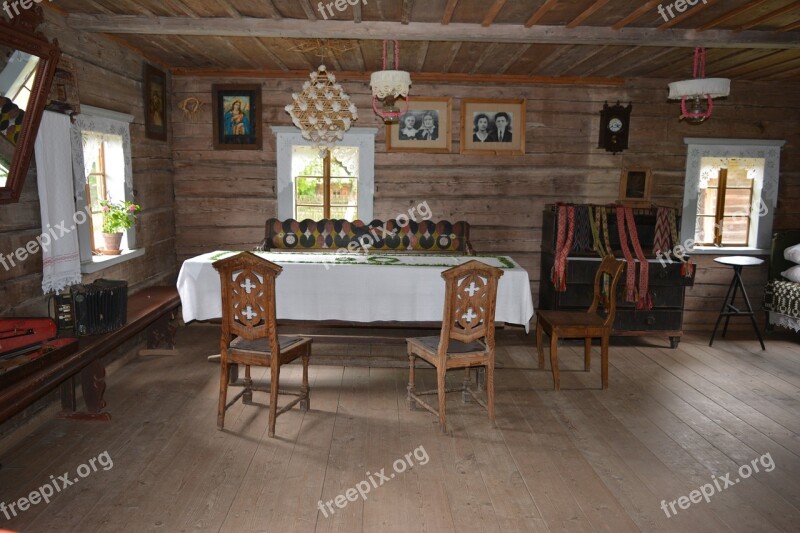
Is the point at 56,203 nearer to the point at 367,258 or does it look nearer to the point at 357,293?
the point at 357,293

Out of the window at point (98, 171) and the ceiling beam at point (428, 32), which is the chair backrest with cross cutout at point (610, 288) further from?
the window at point (98, 171)

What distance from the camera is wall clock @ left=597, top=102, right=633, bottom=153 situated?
23.8 ft

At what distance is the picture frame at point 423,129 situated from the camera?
728 centimetres

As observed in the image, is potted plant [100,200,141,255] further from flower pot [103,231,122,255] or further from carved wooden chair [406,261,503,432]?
carved wooden chair [406,261,503,432]

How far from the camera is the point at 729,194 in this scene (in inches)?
300

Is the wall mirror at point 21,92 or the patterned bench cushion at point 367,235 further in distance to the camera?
the patterned bench cushion at point 367,235

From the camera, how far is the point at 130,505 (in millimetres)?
3219

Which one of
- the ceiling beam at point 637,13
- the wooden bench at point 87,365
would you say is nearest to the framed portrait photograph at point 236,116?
the wooden bench at point 87,365

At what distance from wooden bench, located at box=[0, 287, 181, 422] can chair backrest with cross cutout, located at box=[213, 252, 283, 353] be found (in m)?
0.95

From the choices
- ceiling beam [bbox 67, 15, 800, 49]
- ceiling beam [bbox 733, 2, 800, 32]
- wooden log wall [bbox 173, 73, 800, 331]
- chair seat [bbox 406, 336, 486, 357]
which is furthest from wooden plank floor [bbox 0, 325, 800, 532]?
ceiling beam [bbox 733, 2, 800, 32]

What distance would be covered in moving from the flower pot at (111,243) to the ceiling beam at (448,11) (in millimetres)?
3644

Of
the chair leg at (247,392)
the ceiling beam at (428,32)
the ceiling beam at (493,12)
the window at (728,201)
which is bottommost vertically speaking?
the chair leg at (247,392)

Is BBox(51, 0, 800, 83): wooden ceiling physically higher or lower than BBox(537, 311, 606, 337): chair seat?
higher

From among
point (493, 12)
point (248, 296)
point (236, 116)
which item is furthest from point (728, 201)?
point (248, 296)
